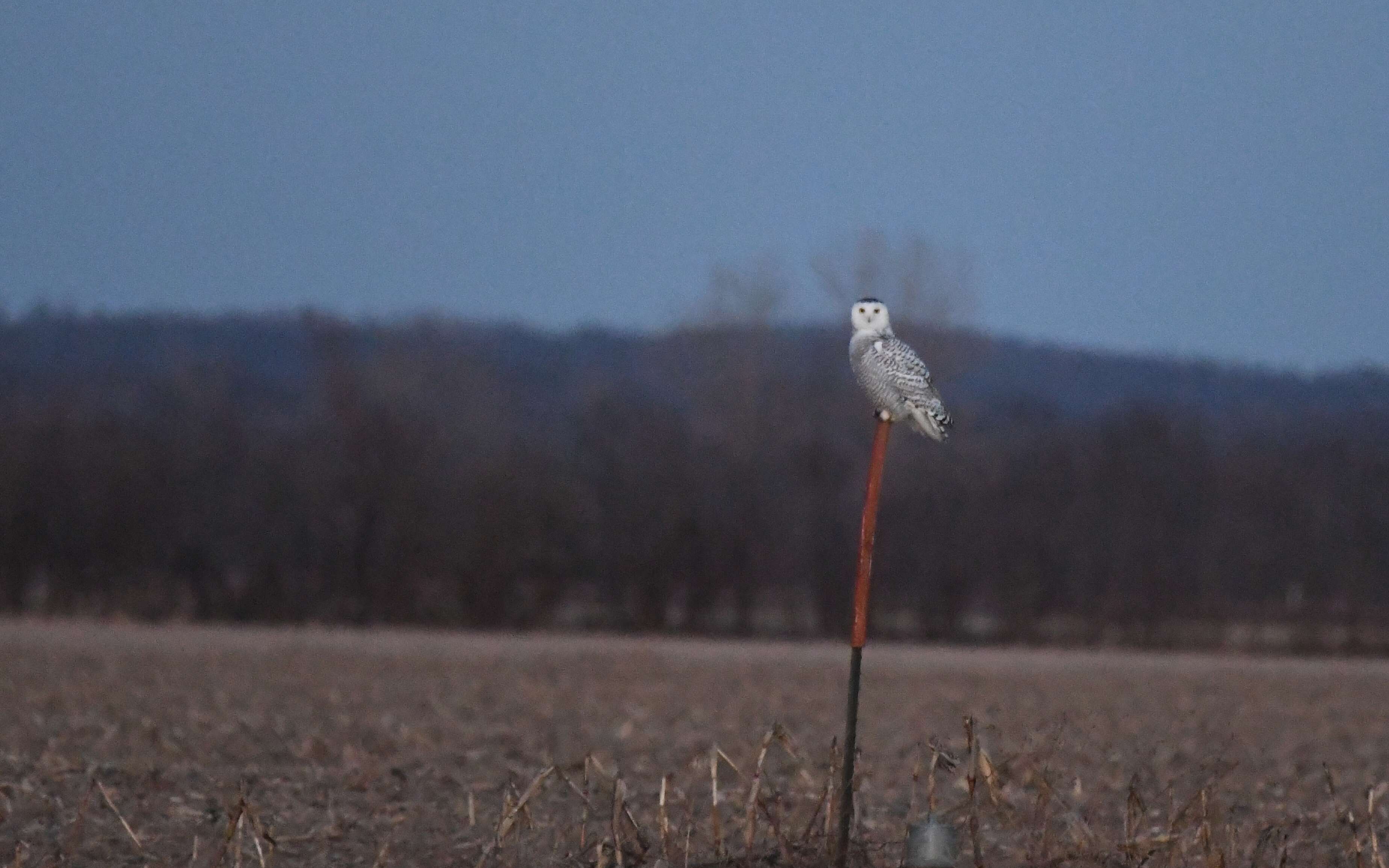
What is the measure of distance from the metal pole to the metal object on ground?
0.37 meters

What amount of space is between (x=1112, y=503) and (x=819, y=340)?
8.92m

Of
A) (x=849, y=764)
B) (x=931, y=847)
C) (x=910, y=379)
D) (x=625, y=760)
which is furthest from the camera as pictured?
(x=625, y=760)

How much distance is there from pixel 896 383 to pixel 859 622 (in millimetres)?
961

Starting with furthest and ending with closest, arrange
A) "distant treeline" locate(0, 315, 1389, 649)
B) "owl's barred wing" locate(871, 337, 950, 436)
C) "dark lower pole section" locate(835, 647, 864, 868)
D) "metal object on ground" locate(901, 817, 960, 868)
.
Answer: "distant treeline" locate(0, 315, 1389, 649) → "dark lower pole section" locate(835, 647, 864, 868) → "metal object on ground" locate(901, 817, 960, 868) → "owl's barred wing" locate(871, 337, 950, 436)

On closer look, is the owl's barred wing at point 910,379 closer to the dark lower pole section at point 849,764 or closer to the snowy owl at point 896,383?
the snowy owl at point 896,383

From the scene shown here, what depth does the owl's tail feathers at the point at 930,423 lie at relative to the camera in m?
6.57

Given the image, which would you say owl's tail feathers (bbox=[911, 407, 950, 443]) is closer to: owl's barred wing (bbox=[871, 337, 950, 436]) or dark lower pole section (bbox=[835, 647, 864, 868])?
owl's barred wing (bbox=[871, 337, 950, 436])

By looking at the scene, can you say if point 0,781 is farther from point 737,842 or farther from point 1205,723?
point 1205,723

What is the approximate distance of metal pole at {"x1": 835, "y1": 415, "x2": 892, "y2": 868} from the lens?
21.9 feet

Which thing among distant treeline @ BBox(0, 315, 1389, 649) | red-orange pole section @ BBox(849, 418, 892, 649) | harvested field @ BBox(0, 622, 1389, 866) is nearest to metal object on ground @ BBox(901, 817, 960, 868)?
harvested field @ BBox(0, 622, 1389, 866)

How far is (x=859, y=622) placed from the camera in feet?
22.7

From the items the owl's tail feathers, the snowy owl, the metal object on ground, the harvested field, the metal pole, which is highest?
the snowy owl

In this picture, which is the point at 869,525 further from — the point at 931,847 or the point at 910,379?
the point at 931,847

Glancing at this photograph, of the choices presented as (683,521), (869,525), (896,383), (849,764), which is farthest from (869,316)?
(683,521)
